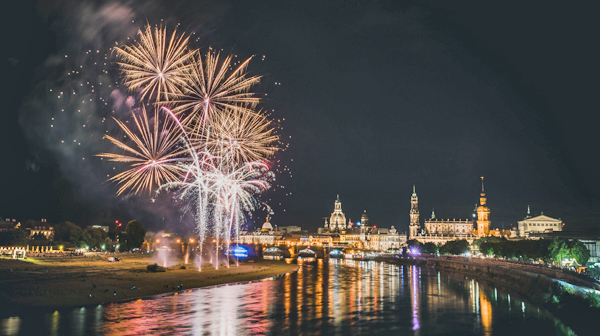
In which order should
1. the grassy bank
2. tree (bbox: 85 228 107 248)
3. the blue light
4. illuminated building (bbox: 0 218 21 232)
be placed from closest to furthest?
the grassy bank, illuminated building (bbox: 0 218 21 232), tree (bbox: 85 228 107 248), the blue light

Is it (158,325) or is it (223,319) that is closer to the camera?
(158,325)

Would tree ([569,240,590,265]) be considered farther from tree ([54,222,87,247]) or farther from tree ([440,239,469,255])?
tree ([54,222,87,247])

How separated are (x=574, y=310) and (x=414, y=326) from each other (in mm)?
15171

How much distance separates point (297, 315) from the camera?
36719 millimetres

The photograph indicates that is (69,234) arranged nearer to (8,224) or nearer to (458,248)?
(8,224)

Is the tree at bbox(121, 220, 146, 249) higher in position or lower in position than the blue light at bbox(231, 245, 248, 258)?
higher

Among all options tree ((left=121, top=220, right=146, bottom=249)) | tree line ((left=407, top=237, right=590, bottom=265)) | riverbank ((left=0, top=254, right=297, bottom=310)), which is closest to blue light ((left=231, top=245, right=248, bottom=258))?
tree ((left=121, top=220, right=146, bottom=249))

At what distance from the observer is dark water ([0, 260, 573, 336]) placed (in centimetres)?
2972

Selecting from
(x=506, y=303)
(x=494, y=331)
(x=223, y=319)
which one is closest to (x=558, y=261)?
(x=506, y=303)

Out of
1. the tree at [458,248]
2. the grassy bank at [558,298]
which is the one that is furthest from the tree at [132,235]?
the tree at [458,248]

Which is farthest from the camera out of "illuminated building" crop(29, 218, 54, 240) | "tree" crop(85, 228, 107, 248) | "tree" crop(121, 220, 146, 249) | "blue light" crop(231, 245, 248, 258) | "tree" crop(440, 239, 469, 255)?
"blue light" crop(231, 245, 248, 258)

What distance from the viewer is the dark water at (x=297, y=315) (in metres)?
29.7

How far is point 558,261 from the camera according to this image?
77.4 m

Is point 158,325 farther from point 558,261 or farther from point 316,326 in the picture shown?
point 558,261
